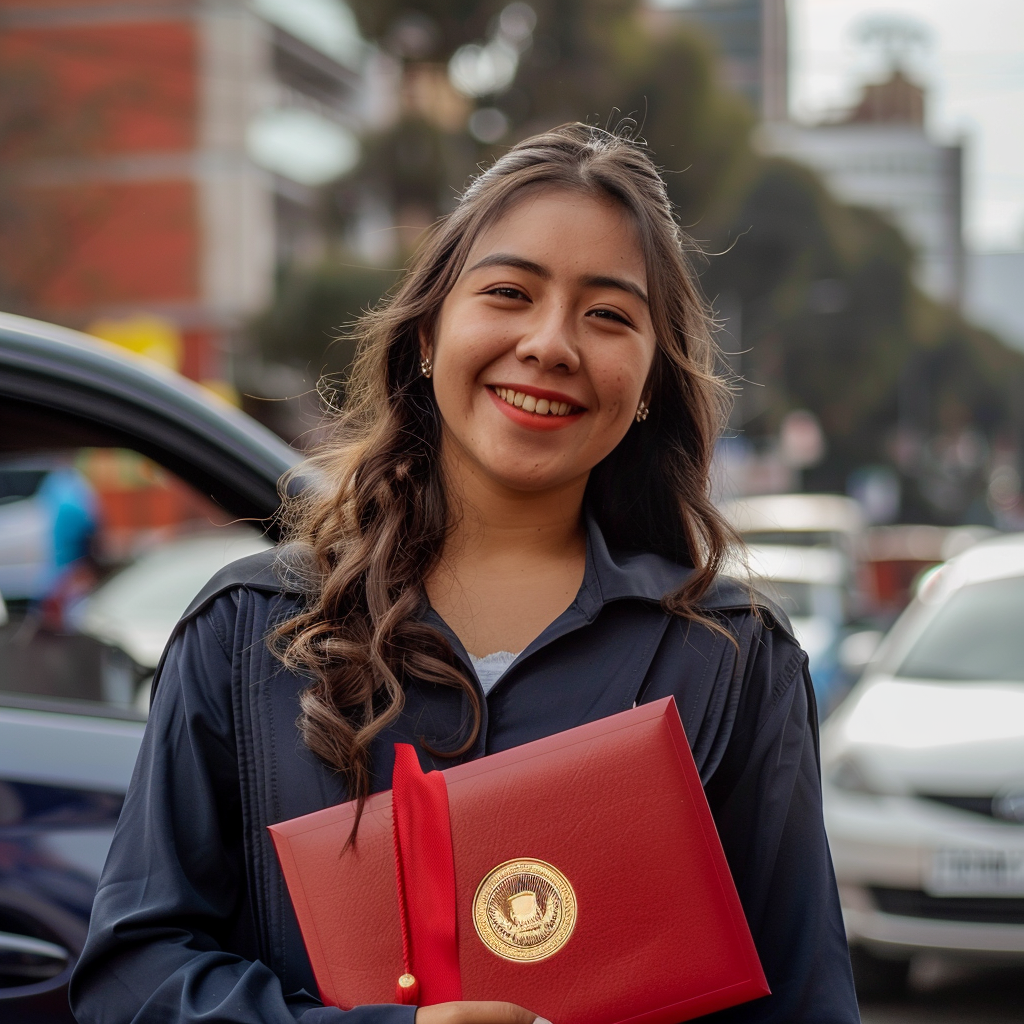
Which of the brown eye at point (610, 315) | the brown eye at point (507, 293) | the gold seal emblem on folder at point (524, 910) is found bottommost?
the gold seal emblem on folder at point (524, 910)

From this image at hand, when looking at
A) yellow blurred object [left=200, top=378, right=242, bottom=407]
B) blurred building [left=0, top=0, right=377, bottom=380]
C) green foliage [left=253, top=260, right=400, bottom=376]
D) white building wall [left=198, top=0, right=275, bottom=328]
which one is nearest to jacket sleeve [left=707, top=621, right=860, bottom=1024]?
yellow blurred object [left=200, top=378, right=242, bottom=407]

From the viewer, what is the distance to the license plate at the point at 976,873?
186 inches

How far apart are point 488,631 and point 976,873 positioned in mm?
3663

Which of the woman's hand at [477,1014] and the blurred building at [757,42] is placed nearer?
the woman's hand at [477,1014]

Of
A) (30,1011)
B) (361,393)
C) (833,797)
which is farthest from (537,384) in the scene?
(833,797)

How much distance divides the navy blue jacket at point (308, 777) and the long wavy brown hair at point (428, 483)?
0.03 metres

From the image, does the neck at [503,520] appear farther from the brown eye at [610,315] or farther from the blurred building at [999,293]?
the blurred building at [999,293]

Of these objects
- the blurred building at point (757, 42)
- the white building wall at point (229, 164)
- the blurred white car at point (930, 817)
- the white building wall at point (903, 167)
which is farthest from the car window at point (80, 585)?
the white building wall at point (903, 167)

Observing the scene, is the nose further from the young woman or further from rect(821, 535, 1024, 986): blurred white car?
rect(821, 535, 1024, 986): blurred white car

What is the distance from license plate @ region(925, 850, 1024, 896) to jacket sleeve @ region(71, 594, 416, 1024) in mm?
3754

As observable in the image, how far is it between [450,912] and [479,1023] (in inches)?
4.2

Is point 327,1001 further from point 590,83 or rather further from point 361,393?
point 590,83

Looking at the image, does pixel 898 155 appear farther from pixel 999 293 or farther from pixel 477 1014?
pixel 477 1014

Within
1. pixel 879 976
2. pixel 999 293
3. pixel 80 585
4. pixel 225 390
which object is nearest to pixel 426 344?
pixel 80 585
